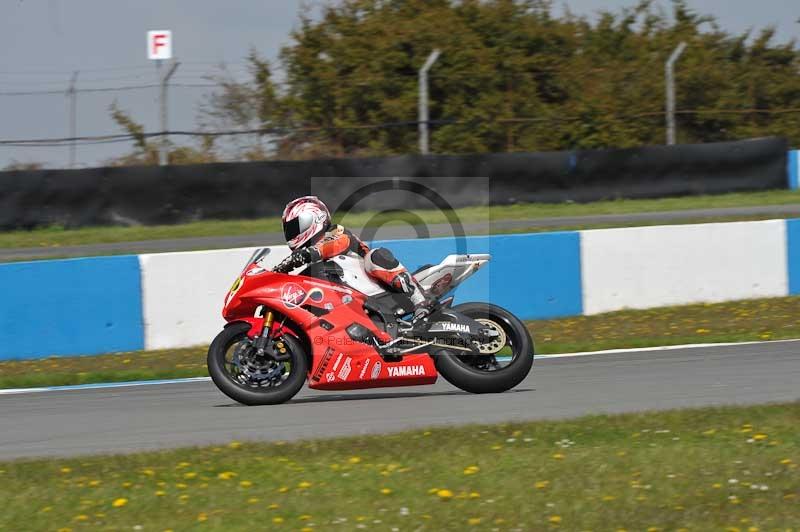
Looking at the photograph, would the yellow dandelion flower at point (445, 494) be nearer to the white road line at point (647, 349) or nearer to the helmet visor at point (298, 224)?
the helmet visor at point (298, 224)

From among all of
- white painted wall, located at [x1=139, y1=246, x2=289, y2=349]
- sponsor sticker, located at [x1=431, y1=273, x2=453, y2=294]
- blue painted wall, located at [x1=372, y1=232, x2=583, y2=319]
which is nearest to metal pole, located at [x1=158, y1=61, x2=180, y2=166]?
white painted wall, located at [x1=139, y1=246, x2=289, y2=349]

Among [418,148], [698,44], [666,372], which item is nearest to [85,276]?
[666,372]

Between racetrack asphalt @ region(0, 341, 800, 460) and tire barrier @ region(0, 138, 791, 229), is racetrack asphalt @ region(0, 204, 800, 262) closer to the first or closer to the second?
tire barrier @ region(0, 138, 791, 229)

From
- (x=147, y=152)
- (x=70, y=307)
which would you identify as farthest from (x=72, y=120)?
(x=70, y=307)

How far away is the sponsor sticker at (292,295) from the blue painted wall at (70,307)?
13.2 feet

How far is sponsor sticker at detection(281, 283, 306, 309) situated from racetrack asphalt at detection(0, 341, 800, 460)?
0.71 metres

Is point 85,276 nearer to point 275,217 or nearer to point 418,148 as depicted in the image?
point 275,217

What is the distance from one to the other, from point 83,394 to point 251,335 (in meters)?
2.12

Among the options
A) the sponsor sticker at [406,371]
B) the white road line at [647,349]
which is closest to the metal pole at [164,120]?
the white road line at [647,349]

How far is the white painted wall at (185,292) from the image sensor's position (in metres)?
11.7

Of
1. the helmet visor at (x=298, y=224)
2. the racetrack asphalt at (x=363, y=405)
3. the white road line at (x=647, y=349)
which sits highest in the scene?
the helmet visor at (x=298, y=224)

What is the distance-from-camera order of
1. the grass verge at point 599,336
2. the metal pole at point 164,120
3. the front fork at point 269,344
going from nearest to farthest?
the front fork at point 269,344, the grass verge at point 599,336, the metal pole at point 164,120

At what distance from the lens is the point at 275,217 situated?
2028 centimetres

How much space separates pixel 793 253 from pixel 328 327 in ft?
23.6
